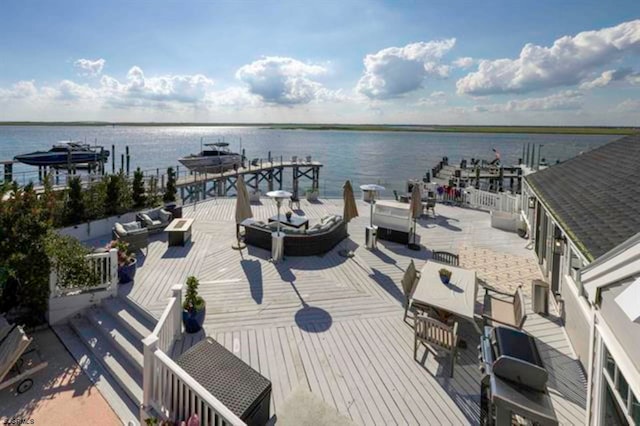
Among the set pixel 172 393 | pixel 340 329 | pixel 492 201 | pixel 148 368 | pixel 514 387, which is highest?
pixel 492 201

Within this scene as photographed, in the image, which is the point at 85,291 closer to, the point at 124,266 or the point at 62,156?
the point at 124,266

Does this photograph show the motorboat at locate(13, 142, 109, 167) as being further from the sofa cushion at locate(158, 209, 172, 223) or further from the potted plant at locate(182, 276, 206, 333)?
the potted plant at locate(182, 276, 206, 333)

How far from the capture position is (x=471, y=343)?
540 centimetres

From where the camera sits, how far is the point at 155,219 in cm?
1162

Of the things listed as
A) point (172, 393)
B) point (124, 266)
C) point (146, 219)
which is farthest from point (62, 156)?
point (172, 393)

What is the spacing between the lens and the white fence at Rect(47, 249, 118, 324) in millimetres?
6387

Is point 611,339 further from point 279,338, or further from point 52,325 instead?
point 52,325

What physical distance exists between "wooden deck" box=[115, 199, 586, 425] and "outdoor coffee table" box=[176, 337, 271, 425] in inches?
20.3

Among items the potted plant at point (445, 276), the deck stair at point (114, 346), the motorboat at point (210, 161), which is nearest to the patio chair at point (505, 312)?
the potted plant at point (445, 276)

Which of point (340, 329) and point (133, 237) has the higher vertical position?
point (133, 237)

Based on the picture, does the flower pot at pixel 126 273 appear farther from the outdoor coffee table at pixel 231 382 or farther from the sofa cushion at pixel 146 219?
the outdoor coffee table at pixel 231 382

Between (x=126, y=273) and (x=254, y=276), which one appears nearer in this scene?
(x=126, y=273)

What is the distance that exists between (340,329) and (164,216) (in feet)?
27.6

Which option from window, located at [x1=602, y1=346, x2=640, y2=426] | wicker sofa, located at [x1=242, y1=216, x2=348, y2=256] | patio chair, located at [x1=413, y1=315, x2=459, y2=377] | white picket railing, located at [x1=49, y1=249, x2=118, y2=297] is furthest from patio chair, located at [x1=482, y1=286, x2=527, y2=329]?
white picket railing, located at [x1=49, y1=249, x2=118, y2=297]
